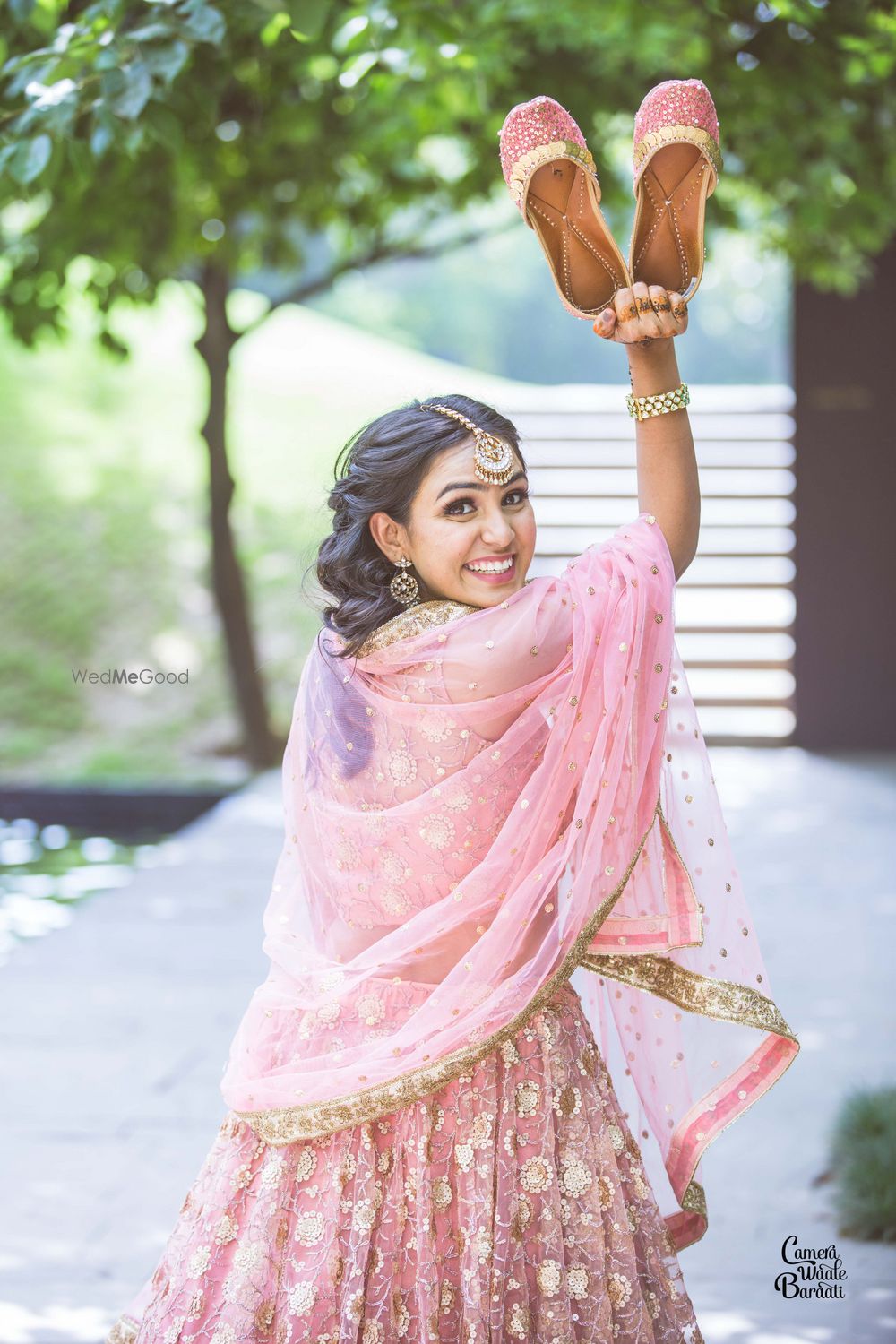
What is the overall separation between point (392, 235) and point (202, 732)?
3.02 m

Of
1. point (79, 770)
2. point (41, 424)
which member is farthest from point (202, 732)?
point (41, 424)

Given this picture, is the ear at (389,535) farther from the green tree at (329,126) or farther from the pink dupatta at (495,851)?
the green tree at (329,126)

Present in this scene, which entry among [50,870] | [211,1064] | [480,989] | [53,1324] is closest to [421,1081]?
[480,989]

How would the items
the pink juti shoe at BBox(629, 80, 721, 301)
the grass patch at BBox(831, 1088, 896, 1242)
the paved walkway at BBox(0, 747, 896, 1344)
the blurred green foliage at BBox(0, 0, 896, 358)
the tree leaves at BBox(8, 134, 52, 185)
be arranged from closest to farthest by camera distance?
the pink juti shoe at BBox(629, 80, 721, 301) → the tree leaves at BBox(8, 134, 52, 185) → the blurred green foliage at BBox(0, 0, 896, 358) → the paved walkway at BBox(0, 747, 896, 1344) → the grass patch at BBox(831, 1088, 896, 1242)

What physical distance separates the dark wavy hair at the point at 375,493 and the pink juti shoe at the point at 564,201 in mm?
199

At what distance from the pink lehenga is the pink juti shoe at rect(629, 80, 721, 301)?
31 cm

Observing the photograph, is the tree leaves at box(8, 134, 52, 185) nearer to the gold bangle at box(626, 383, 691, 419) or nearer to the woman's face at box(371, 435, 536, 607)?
the woman's face at box(371, 435, 536, 607)

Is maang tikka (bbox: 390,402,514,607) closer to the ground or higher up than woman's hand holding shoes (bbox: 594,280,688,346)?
closer to the ground

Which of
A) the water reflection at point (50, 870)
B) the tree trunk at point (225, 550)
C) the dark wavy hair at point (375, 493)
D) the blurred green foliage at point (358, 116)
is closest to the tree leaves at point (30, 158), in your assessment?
the blurred green foliage at point (358, 116)

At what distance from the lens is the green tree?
2699 mm

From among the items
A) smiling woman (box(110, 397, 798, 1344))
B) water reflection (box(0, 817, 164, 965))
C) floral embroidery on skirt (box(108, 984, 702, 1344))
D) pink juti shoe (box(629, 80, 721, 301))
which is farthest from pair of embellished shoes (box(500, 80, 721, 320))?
water reflection (box(0, 817, 164, 965))

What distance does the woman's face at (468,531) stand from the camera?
1738 millimetres

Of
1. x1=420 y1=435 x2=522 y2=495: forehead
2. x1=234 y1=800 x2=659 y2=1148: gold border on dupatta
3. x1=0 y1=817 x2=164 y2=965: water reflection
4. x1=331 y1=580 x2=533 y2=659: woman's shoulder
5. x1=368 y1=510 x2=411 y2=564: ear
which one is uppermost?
x1=420 y1=435 x2=522 y2=495: forehead

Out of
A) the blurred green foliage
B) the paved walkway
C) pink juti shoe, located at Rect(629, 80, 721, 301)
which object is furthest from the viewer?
the paved walkway
